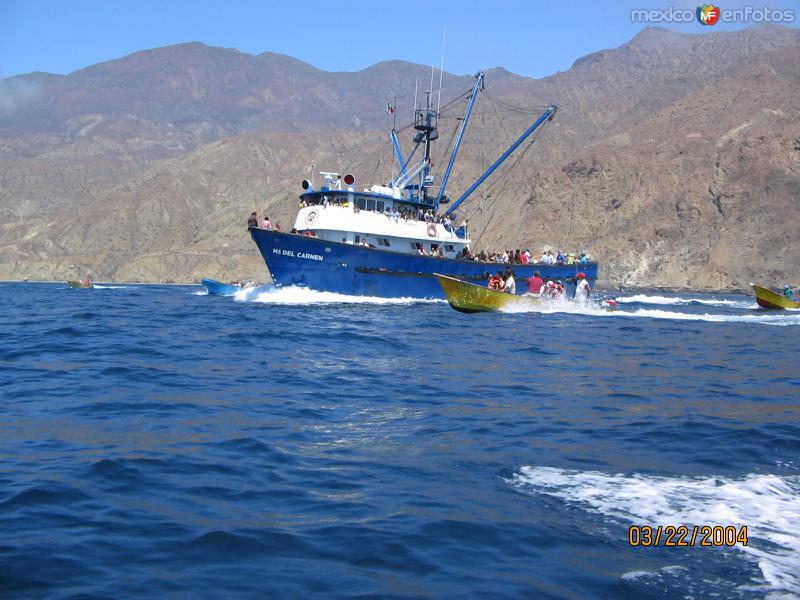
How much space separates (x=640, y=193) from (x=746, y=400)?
93.0 metres

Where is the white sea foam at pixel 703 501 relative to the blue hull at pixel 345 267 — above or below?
below

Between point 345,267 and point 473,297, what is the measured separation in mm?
7641

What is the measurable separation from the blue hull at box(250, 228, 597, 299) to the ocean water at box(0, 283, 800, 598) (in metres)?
18.4

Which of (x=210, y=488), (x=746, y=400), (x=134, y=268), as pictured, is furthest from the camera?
(x=134, y=268)

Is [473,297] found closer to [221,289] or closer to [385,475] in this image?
[385,475]

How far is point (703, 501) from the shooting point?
6.89m

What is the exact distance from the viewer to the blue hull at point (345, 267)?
34.4m

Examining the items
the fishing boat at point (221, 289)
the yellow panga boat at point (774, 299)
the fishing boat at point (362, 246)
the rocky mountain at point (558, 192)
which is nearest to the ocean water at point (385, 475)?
the fishing boat at point (362, 246)

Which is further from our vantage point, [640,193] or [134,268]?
[134,268]

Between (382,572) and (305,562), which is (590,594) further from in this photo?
(305,562)

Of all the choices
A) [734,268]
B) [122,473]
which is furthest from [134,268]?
[122,473]

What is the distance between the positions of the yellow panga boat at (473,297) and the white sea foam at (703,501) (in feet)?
68.5

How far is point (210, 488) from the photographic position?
22.6 feet
